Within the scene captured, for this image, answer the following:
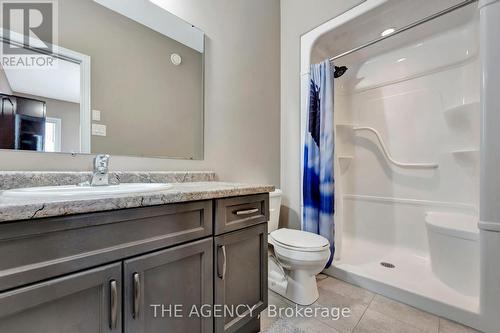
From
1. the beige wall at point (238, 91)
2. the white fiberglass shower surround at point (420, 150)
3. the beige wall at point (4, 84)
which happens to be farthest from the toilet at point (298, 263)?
the beige wall at point (4, 84)

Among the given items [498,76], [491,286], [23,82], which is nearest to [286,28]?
[498,76]

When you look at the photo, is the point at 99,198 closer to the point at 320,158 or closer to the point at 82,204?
the point at 82,204

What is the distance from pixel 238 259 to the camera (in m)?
1.05

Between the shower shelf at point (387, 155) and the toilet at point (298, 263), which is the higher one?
the shower shelf at point (387, 155)

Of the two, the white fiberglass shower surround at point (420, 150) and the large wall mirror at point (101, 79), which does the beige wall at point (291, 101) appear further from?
the large wall mirror at point (101, 79)

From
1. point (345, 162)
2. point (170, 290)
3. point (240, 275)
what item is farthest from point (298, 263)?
point (345, 162)

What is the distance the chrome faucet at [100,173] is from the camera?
0.98 meters

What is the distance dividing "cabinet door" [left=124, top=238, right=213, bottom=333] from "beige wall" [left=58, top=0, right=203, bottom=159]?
0.70 meters

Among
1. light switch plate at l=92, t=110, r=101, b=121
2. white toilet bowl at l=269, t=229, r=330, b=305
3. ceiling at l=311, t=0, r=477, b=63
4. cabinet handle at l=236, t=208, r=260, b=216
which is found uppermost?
ceiling at l=311, t=0, r=477, b=63

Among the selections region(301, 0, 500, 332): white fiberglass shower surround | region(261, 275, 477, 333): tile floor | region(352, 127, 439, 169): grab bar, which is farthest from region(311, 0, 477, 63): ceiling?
region(261, 275, 477, 333): tile floor

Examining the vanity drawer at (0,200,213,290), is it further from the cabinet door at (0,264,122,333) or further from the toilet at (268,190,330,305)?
the toilet at (268,190,330,305)

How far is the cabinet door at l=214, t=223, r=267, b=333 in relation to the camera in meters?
0.96

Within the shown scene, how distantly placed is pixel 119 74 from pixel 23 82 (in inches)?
15.4

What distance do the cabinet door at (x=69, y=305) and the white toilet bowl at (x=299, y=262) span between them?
39.2 inches
